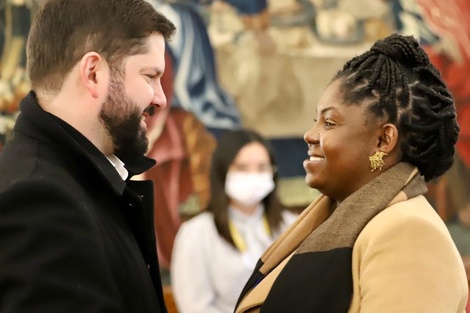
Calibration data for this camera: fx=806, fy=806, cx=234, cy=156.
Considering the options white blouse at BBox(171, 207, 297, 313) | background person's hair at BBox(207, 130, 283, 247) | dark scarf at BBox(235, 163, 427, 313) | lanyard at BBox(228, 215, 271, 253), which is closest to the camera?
dark scarf at BBox(235, 163, 427, 313)

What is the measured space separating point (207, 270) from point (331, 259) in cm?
202

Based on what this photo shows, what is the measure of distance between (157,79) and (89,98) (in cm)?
24

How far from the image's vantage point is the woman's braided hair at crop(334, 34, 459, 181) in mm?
2561

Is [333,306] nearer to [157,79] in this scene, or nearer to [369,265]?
[369,265]

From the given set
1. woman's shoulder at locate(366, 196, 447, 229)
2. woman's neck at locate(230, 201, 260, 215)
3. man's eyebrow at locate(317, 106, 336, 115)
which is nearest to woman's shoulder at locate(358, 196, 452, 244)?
woman's shoulder at locate(366, 196, 447, 229)

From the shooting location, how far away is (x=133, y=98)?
7.43 ft

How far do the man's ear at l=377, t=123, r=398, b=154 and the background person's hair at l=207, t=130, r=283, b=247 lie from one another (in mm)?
2069

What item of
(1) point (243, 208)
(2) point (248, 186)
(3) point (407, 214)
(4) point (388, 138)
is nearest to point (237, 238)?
(1) point (243, 208)

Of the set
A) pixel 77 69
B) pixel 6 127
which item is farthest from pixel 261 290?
pixel 6 127

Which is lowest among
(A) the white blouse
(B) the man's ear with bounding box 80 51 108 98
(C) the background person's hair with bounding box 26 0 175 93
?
(A) the white blouse

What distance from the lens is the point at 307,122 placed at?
652 cm

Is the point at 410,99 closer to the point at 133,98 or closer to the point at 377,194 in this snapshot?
the point at 377,194

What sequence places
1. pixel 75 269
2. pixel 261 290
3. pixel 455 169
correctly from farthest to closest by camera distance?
1. pixel 455 169
2. pixel 261 290
3. pixel 75 269

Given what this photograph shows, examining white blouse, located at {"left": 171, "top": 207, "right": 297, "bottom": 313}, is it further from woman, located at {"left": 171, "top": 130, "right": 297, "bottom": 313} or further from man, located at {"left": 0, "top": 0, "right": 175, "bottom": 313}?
man, located at {"left": 0, "top": 0, "right": 175, "bottom": 313}
